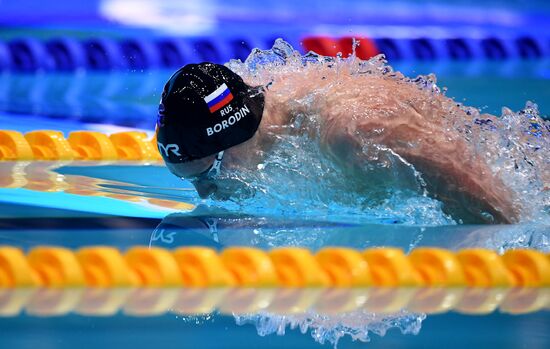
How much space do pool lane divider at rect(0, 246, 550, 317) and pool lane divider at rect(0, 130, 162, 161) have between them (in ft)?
6.18

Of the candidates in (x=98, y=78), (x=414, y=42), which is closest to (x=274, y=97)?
(x=98, y=78)

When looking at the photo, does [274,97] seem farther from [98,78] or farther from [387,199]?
[98,78]

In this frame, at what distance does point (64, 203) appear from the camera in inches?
119

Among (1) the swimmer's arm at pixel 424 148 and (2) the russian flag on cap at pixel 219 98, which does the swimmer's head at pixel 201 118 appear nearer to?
(2) the russian flag on cap at pixel 219 98

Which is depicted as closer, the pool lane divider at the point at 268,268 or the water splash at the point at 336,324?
the water splash at the point at 336,324

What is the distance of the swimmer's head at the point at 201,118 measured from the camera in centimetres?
287

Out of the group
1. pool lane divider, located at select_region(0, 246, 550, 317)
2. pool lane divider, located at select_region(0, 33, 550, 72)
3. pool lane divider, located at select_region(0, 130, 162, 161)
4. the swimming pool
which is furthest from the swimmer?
pool lane divider, located at select_region(0, 33, 550, 72)

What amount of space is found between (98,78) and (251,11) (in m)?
2.34

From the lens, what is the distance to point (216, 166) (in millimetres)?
2938

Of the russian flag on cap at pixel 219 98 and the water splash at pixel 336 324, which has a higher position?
the russian flag on cap at pixel 219 98

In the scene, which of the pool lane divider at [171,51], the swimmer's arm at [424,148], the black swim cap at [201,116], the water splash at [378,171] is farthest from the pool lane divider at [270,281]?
the pool lane divider at [171,51]

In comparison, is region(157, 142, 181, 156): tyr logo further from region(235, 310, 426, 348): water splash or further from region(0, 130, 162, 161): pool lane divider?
region(0, 130, 162, 161): pool lane divider

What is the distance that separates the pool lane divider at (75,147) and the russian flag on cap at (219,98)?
1303 mm

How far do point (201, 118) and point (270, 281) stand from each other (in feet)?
2.76
